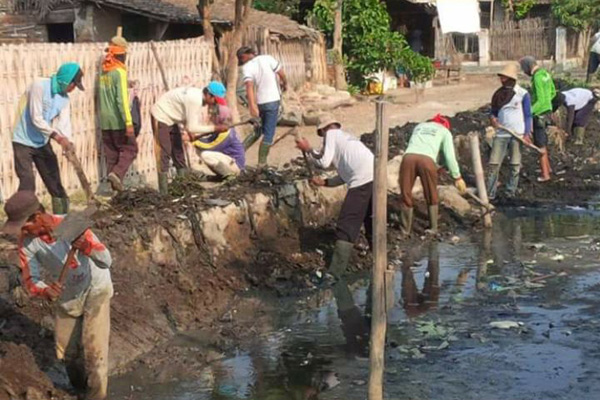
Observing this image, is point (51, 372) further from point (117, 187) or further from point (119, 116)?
point (119, 116)

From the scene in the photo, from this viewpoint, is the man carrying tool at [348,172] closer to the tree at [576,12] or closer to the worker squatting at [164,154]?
the worker squatting at [164,154]

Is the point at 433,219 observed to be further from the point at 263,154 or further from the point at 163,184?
the point at 163,184

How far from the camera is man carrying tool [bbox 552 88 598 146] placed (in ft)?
64.6

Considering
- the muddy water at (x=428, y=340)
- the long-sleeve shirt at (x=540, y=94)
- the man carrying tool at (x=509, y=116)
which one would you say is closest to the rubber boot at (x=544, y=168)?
the long-sleeve shirt at (x=540, y=94)

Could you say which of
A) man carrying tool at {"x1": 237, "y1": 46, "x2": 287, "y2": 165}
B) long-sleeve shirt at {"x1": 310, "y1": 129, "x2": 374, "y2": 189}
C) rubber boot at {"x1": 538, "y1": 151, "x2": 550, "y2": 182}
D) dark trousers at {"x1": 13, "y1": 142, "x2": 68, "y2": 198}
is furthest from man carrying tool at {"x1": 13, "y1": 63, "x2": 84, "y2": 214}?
rubber boot at {"x1": 538, "y1": 151, "x2": 550, "y2": 182}

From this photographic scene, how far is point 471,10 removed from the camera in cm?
3550

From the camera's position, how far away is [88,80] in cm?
1352

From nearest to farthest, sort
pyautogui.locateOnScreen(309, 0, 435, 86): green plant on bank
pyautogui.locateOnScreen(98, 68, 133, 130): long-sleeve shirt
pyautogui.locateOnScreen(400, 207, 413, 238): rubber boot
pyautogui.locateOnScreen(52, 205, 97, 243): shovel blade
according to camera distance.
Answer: pyautogui.locateOnScreen(52, 205, 97, 243): shovel blade
pyautogui.locateOnScreen(98, 68, 133, 130): long-sleeve shirt
pyautogui.locateOnScreen(400, 207, 413, 238): rubber boot
pyautogui.locateOnScreen(309, 0, 435, 86): green plant on bank

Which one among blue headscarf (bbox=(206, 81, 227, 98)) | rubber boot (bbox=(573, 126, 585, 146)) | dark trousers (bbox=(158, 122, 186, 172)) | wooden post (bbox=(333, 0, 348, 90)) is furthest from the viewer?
wooden post (bbox=(333, 0, 348, 90))

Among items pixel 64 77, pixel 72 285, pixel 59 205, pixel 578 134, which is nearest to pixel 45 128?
pixel 64 77

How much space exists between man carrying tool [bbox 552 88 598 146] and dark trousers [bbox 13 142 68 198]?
34.8ft

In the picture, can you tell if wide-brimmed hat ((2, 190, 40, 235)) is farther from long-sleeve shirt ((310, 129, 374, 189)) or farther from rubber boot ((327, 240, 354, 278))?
rubber boot ((327, 240, 354, 278))

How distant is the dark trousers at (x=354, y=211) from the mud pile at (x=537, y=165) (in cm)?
468

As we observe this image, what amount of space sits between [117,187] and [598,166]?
10.3 meters
